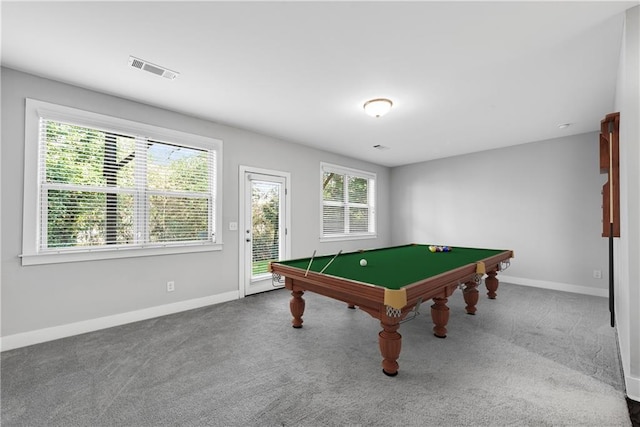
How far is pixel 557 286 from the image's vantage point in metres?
4.48

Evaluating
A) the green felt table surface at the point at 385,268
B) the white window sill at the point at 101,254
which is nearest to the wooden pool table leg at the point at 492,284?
the green felt table surface at the point at 385,268

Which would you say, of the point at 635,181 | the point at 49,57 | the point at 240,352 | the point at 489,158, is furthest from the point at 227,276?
the point at 489,158

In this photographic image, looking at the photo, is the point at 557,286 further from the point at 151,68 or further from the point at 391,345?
the point at 151,68

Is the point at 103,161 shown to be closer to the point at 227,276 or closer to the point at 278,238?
the point at 227,276

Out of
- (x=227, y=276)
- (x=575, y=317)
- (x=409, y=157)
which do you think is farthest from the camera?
(x=409, y=157)

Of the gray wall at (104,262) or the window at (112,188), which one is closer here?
the gray wall at (104,262)

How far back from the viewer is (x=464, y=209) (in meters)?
5.57

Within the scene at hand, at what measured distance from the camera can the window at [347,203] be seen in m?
5.43

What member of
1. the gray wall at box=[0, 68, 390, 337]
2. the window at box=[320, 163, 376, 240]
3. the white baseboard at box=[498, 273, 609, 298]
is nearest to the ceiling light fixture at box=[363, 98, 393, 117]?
the gray wall at box=[0, 68, 390, 337]

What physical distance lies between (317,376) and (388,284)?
0.85 m

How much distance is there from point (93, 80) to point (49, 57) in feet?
1.25

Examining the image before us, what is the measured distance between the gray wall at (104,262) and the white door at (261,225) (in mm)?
132

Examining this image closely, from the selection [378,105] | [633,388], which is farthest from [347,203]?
[633,388]

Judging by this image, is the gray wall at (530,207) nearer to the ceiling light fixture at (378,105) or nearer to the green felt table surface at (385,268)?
the green felt table surface at (385,268)
